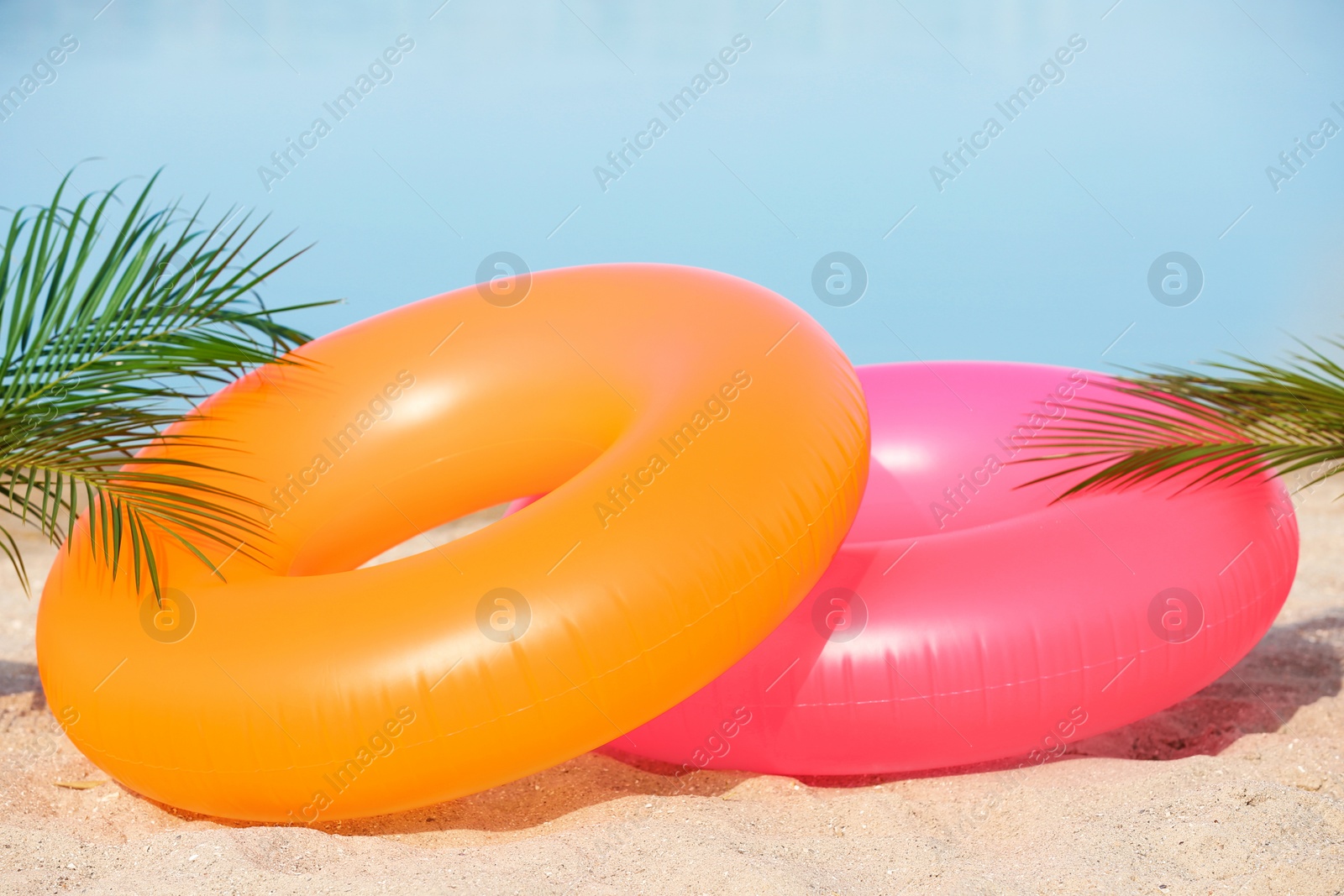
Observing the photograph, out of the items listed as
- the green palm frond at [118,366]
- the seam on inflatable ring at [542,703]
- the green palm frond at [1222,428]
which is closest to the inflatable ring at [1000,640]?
the green palm frond at [1222,428]

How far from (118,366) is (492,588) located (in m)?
1.37

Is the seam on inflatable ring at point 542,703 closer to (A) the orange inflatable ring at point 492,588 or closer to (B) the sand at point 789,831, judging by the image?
(A) the orange inflatable ring at point 492,588

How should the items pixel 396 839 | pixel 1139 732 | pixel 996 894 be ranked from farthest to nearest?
pixel 1139 732, pixel 396 839, pixel 996 894

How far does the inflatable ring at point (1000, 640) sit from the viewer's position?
301 centimetres

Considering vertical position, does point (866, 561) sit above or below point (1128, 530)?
below

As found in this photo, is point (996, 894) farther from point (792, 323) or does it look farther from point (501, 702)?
point (792, 323)

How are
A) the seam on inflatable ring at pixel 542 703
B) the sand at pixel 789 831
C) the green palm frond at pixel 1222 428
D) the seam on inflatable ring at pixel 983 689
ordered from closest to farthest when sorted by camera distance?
1. the sand at pixel 789 831
2. the seam on inflatable ring at pixel 542 703
3. the seam on inflatable ring at pixel 983 689
4. the green palm frond at pixel 1222 428

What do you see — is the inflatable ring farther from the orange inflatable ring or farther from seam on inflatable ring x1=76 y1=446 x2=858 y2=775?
seam on inflatable ring x1=76 y1=446 x2=858 y2=775

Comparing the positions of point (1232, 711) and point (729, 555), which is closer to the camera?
point (729, 555)

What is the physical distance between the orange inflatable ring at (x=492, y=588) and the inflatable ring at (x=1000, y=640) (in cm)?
26

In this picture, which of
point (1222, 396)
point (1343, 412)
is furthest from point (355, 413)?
point (1343, 412)

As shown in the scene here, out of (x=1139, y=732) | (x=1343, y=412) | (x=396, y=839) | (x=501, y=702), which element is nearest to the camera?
(x=501, y=702)

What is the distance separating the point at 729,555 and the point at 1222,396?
65.9 inches

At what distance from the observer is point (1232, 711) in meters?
3.65
